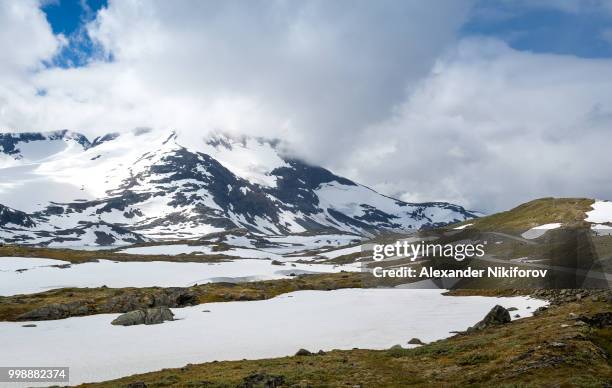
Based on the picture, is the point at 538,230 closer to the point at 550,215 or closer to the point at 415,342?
the point at 550,215

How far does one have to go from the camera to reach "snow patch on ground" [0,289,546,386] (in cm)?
4641

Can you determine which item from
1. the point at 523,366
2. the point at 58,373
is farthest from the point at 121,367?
the point at 523,366

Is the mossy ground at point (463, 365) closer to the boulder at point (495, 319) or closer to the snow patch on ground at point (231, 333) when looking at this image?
the boulder at point (495, 319)

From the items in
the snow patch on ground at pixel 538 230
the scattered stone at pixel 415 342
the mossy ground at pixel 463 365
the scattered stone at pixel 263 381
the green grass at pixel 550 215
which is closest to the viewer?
the mossy ground at pixel 463 365

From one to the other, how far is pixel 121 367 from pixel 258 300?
5943 cm

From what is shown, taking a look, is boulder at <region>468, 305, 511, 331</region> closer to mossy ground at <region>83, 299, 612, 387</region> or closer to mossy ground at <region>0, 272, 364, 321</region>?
mossy ground at <region>83, 299, 612, 387</region>

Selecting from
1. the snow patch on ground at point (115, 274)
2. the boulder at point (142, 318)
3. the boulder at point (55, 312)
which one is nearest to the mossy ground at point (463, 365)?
the boulder at point (142, 318)

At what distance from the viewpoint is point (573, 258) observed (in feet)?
252

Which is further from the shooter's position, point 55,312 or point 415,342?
point 55,312

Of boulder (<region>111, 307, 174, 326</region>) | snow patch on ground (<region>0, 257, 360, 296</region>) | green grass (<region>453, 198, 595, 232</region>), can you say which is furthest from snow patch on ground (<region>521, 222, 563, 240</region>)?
boulder (<region>111, 307, 174, 326</region>)

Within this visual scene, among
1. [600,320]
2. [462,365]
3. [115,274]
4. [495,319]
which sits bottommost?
[462,365]

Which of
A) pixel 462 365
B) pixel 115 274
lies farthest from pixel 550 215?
pixel 462 365

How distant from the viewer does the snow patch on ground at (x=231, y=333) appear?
152 feet

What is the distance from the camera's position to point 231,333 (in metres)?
60.0
